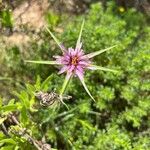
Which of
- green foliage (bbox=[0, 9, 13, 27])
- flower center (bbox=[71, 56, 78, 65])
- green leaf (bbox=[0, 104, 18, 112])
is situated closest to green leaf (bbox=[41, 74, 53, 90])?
green leaf (bbox=[0, 104, 18, 112])

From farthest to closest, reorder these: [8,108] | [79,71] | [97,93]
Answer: [97,93] < [8,108] < [79,71]

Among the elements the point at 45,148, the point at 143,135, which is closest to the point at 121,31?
the point at 143,135

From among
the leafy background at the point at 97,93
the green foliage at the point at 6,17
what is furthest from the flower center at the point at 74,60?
the green foliage at the point at 6,17

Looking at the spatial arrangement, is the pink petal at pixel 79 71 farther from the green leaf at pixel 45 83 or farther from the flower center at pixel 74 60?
the green leaf at pixel 45 83

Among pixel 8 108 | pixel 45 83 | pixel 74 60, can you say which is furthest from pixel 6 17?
Result: pixel 74 60

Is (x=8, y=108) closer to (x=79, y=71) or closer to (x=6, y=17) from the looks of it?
(x=79, y=71)

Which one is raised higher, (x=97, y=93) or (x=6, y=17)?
(x=6, y=17)

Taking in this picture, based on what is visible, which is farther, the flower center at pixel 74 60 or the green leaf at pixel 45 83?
the green leaf at pixel 45 83

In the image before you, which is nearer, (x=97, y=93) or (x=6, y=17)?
(x=97, y=93)
